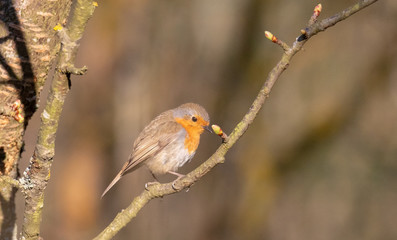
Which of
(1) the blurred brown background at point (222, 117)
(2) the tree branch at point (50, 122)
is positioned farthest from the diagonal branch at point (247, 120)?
(1) the blurred brown background at point (222, 117)

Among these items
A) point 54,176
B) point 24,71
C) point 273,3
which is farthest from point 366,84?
point 24,71

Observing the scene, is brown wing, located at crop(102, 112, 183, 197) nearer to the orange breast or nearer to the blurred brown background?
the orange breast

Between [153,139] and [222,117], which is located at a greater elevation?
[222,117]

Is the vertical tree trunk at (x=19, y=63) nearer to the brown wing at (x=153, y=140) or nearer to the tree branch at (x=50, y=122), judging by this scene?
the tree branch at (x=50, y=122)

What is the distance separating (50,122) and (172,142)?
1832 millimetres

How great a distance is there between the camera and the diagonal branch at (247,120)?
177cm

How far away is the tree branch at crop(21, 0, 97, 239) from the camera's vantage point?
5.77 ft

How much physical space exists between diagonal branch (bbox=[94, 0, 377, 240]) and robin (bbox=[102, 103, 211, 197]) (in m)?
1.26

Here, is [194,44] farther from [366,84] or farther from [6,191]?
[6,191]

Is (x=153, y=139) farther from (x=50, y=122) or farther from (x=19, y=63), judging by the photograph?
(x=50, y=122)

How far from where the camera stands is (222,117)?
7719 mm

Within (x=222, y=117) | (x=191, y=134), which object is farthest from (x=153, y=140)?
(x=222, y=117)

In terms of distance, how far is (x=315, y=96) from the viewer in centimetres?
890

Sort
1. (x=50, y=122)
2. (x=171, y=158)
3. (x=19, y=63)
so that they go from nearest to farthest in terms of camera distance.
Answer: (x=50, y=122)
(x=19, y=63)
(x=171, y=158)
